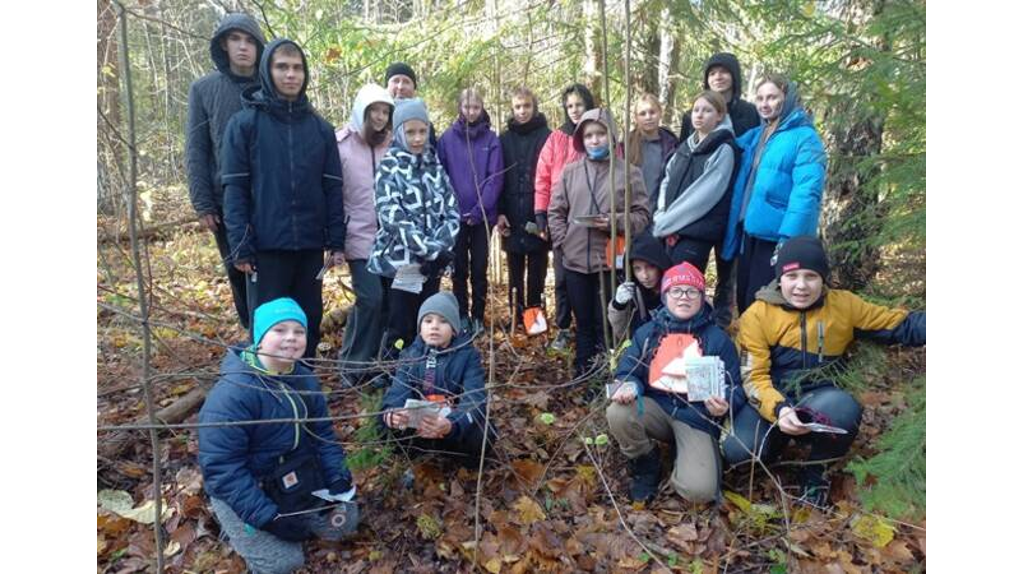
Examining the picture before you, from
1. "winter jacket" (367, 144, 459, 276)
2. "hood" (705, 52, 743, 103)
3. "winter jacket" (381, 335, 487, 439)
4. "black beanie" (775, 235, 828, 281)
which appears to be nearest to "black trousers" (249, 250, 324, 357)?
"winter jacket" (367, 144, 459, 276)

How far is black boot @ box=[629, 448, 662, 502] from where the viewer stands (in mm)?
3467

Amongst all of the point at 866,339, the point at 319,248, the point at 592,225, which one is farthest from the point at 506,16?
the point at 866,339

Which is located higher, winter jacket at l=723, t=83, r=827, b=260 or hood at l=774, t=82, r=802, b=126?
hood at l=774, t=82, r=802, b=126

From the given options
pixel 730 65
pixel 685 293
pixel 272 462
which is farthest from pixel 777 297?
pixel 272 462

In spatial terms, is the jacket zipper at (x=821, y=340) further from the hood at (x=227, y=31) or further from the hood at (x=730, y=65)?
the hood at (x=227, y=31)

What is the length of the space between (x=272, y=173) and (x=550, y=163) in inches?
88.8

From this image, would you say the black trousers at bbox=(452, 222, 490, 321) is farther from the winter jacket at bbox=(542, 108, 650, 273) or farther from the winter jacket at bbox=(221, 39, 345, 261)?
the winter jacket at bbox=(221, 39, 345, 261)

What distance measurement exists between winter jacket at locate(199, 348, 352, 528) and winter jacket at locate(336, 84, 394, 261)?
1445 millimetres

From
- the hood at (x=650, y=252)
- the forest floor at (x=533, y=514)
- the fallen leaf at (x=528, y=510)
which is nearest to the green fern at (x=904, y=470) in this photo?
the forest floor at (x=533, y=514)

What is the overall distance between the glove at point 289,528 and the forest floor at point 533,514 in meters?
0.17

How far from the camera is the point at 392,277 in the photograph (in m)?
4.52

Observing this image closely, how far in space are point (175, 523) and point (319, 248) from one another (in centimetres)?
187

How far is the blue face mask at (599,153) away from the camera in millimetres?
4465

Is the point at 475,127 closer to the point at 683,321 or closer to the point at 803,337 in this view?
the point at 683,321
